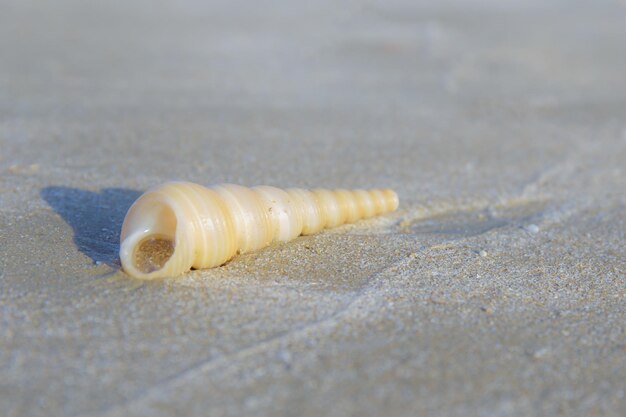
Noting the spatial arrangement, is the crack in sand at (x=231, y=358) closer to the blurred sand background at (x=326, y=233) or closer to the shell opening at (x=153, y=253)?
the blurred sand background at (x=326, y=233)

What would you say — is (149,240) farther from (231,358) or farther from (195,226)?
(231,358)

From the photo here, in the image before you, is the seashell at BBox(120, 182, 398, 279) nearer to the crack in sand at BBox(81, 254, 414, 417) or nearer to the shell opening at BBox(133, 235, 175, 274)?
the shell opening at BBox(133, 235, 175, 274)

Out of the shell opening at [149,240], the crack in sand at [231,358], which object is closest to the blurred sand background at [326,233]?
the crack in sand at [231,358]

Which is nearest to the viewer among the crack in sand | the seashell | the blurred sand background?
the crack in sand

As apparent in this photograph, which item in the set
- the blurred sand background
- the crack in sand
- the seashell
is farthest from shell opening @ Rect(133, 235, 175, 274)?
the crack in sand

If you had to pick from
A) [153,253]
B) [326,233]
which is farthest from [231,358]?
[326,233]

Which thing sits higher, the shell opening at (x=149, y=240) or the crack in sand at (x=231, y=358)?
the shell opening at (x=149, y=240)

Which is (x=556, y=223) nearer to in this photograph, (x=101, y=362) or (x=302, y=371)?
(x=302, y=371)

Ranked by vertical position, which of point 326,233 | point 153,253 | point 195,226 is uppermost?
point 195,226
